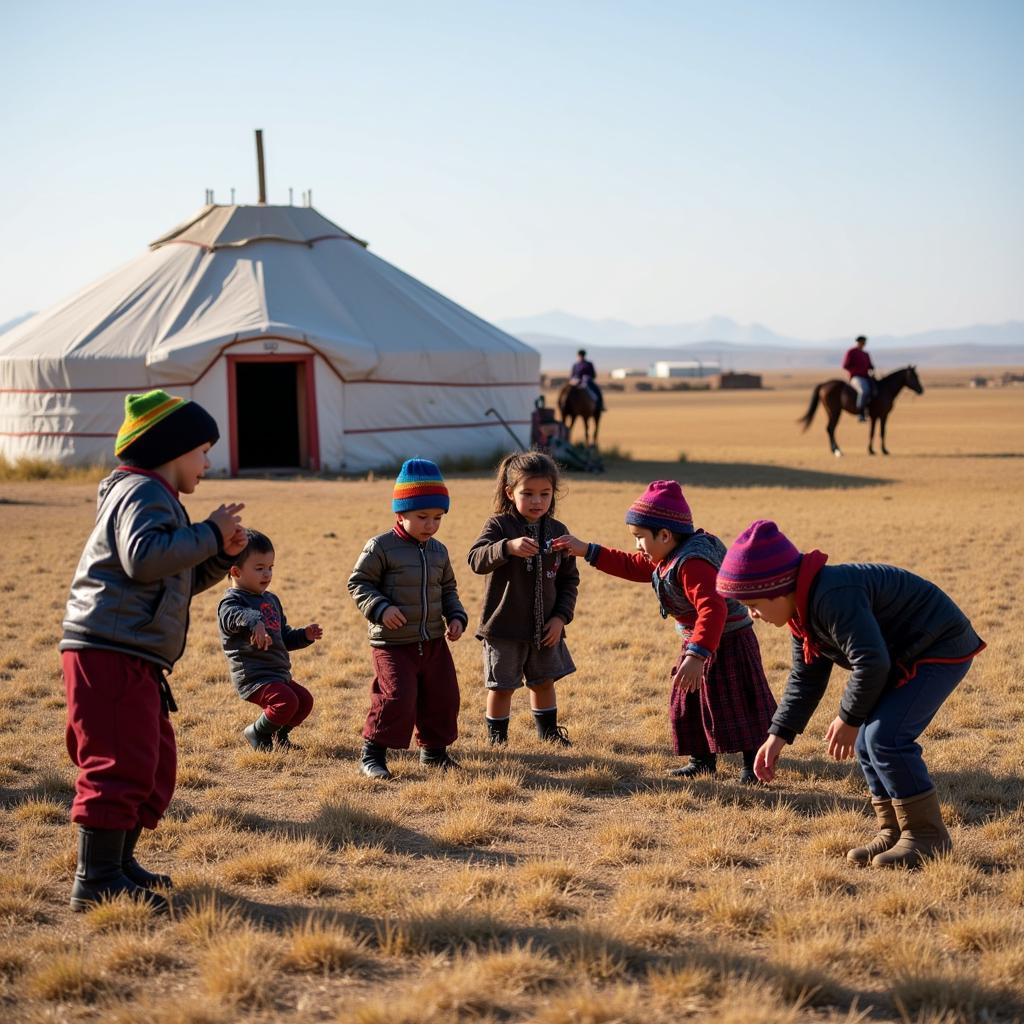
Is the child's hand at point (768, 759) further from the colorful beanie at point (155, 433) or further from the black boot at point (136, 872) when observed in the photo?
the colorful beanie at point (155, 433)

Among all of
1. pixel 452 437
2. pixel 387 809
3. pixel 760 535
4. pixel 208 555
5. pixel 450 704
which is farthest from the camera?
pixel 452 437

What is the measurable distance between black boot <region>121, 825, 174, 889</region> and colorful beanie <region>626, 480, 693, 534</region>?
82.9 inches

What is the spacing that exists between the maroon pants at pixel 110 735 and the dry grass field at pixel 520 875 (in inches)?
10.9

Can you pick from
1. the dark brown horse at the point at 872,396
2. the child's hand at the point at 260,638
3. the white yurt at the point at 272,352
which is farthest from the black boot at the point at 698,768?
the dark brown horse at the point at 872,396

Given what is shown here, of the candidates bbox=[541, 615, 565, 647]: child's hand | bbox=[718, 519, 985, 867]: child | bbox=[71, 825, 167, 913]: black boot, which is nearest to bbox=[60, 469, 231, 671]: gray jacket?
bbox=[71, 825, 167, 913]: black boot

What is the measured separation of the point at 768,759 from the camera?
3908 mm

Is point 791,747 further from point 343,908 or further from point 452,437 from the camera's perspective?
point 452,437

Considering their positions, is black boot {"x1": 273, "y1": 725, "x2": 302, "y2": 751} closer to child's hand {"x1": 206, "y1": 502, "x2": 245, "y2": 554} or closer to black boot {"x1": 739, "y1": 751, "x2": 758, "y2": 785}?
black boot {"x1": 739, "y1": 751, "x2": 758, "y2": 785}

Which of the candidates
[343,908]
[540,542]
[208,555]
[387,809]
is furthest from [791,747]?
[208,555]

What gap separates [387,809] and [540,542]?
4.45ft

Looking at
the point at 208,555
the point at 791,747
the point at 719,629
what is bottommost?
the point at 791,747

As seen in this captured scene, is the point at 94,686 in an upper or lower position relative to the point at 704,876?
upper

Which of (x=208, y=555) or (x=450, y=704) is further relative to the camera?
(x=450, y=704)

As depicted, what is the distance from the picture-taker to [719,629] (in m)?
4.66
